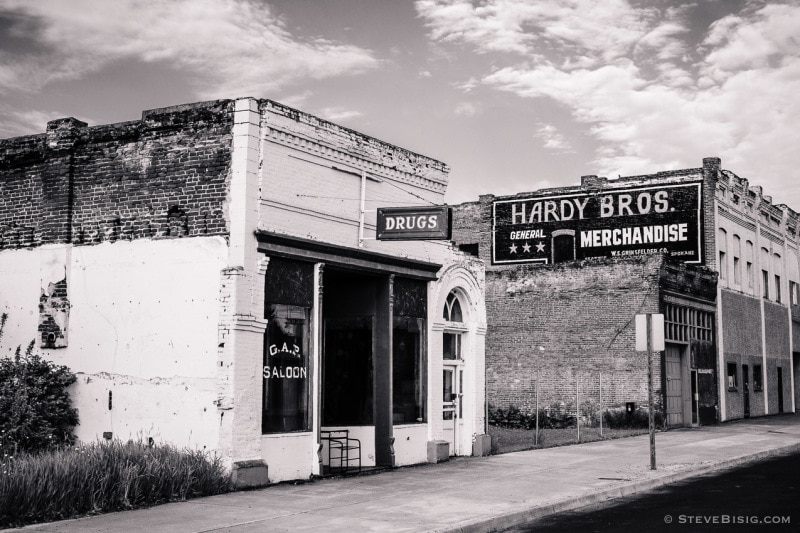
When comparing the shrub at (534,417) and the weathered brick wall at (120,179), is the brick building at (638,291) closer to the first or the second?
the shrub at (534,417)

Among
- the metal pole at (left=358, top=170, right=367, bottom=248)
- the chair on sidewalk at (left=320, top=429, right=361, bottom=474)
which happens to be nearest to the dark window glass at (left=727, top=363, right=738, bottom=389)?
the chair on sidewalk at (left=320, top=429, right=361, bottom=474)

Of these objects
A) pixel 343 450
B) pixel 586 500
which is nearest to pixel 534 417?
pixel 343 450

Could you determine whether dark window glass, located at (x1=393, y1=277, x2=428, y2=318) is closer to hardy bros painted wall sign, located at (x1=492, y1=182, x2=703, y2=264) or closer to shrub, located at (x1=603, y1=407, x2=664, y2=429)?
shrub, located at (x1=603, y1=407, x2=664, y2=429)

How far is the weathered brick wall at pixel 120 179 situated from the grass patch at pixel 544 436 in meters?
9.43

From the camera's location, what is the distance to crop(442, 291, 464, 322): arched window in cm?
1938

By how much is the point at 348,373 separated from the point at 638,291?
14676 millimetres

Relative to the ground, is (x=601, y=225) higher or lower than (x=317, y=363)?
higher

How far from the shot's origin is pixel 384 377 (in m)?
17.0

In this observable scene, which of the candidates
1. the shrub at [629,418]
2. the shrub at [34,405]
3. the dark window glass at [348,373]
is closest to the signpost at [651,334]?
the dark window glass at [348,373]

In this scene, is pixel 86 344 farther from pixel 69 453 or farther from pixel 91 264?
pixel 69 453

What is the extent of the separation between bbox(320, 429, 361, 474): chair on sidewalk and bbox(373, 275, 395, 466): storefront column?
40cm

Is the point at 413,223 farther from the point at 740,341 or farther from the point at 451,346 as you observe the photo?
the point at 740,341

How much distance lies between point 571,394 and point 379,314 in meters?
14.5

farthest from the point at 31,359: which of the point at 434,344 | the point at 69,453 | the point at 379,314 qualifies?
the point at 434,344
